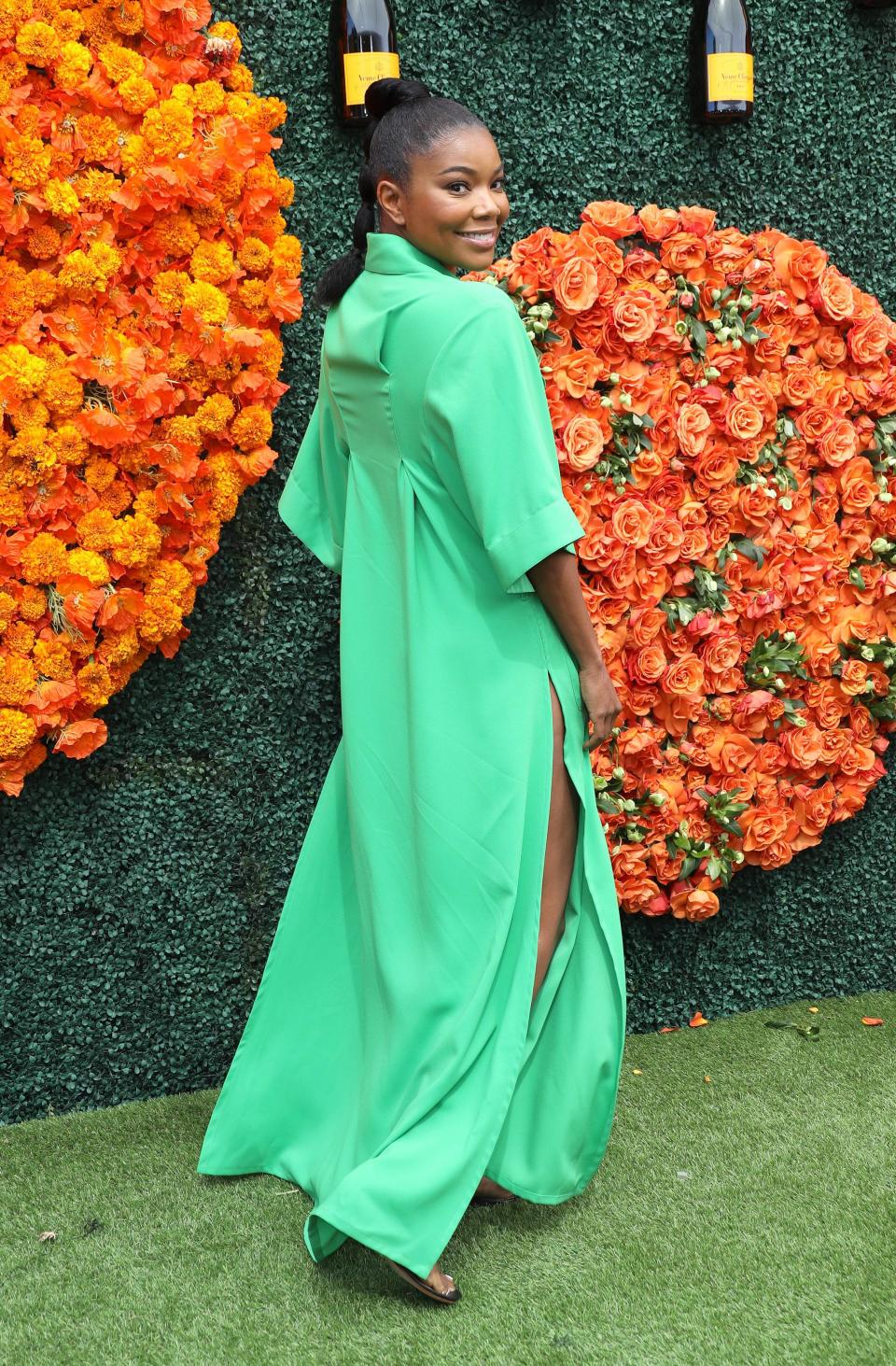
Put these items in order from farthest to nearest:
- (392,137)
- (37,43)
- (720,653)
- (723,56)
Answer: (720,653), (723,56), (37,43), (392,137)

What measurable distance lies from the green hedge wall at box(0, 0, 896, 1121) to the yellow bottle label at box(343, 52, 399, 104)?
88 mm

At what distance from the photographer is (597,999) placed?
244cm

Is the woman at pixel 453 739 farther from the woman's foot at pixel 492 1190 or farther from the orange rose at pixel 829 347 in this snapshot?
the orange rose at pixel 829 347

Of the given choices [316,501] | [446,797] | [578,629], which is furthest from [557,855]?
[316,501]

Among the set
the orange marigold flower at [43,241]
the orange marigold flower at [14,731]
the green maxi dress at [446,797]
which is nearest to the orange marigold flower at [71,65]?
the orange marigold flower at [43,241]

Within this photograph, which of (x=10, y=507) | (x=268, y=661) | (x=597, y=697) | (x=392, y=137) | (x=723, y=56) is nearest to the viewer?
(x=392, y=137)

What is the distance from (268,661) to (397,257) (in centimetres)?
108

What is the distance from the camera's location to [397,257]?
87.1 inches

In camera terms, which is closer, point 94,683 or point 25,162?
point 25,162

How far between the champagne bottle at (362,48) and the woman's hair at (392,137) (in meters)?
0.50

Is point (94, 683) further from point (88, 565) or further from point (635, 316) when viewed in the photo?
point (635, 316)

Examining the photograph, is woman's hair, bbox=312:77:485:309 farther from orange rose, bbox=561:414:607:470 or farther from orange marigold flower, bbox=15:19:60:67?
orange rose, bbox=561:414:607:470

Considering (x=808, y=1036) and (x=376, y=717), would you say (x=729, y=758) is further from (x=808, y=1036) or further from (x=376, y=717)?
(x=376, y=717)

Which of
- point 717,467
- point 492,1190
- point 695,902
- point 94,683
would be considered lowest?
point 492,1190
